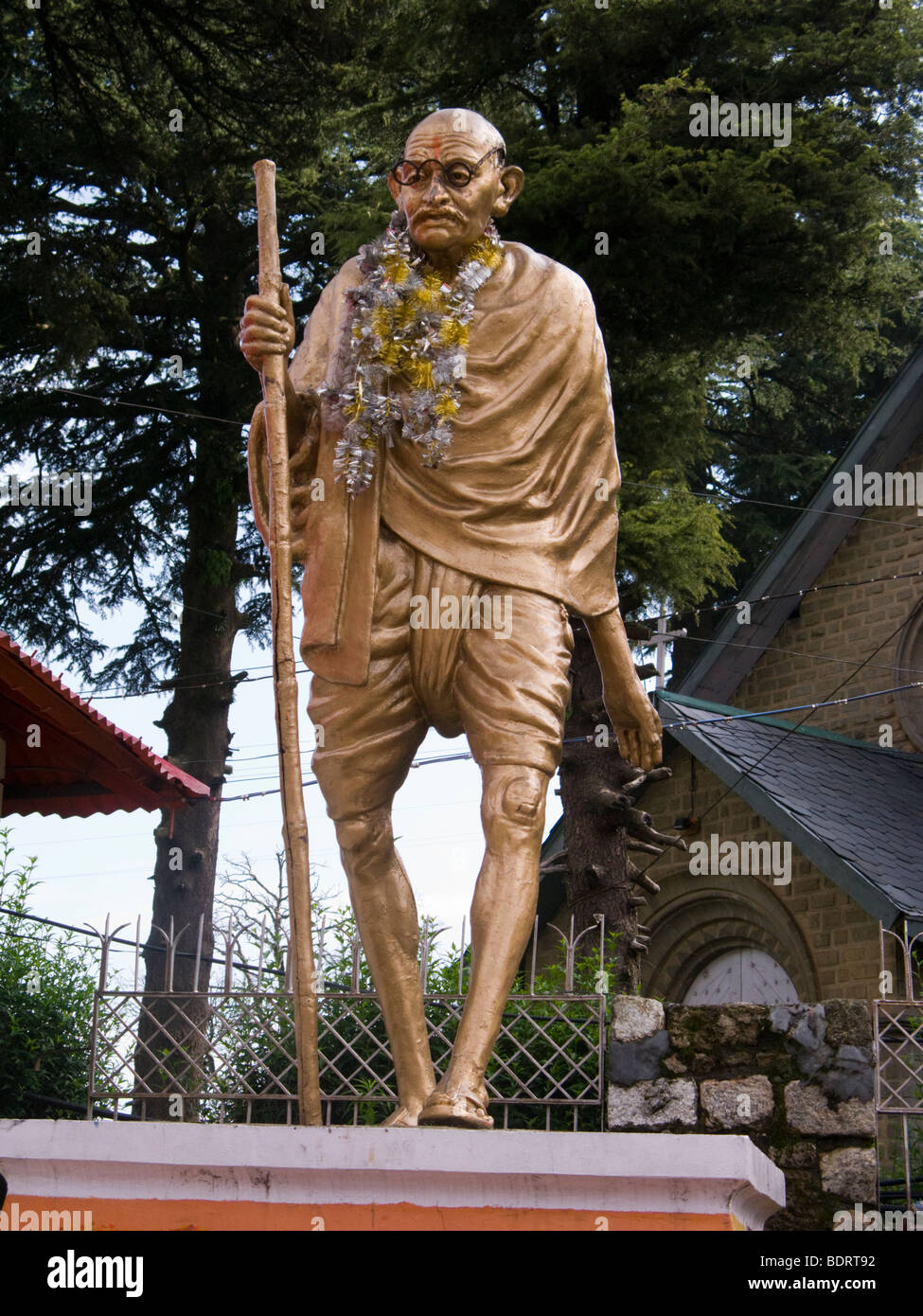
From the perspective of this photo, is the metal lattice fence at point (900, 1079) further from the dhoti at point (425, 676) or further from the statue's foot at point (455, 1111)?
the statue's foot at point (455, 1111)

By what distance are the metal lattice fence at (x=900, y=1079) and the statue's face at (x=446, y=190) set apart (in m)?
3.85

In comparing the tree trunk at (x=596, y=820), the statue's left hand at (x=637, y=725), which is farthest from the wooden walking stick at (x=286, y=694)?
the tree trunk at (x=596, y=820)

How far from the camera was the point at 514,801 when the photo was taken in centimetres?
484

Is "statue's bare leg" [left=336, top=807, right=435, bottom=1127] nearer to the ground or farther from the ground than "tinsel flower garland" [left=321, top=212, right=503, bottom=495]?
nearer to the ground

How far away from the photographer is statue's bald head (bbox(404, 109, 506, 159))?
527 centimetres

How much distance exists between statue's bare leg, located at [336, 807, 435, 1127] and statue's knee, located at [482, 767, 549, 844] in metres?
0.40

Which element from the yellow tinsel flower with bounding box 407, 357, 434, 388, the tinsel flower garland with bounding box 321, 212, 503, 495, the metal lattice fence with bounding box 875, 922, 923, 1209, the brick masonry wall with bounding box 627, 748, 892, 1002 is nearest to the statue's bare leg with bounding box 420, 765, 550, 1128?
the tinsel flower garland with bounding box 321, 212, 503, 495

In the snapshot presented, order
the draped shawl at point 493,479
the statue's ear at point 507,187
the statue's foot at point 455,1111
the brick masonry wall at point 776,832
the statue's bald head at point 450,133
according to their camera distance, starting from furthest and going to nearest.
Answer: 1. the brick masonry wall at point 776,832
2. the statue's ear at point 507,187
3. the statue's bald head at point 450,133
4. the draped shawl at point 493,479
5. the statue's foot at point 455,1111

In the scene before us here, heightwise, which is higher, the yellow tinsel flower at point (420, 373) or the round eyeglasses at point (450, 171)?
the round eyeglasses at point (450, 171)

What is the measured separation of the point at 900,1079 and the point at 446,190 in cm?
841

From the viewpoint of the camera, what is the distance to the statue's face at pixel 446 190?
526 centimetres

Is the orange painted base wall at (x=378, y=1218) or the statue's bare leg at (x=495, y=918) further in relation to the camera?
the statue's bare leg at (x=495, y=918)

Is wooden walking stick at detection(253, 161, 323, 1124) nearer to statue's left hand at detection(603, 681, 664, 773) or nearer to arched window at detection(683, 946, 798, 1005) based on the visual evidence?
statue's left hand at detection(603, 681, 664, 773)

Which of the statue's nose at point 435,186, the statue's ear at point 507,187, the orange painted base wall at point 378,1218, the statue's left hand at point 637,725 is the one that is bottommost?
the orange painted base wall at point 378,1218
